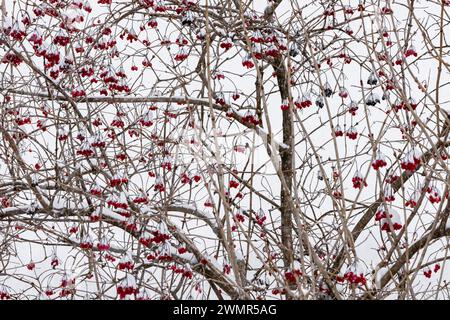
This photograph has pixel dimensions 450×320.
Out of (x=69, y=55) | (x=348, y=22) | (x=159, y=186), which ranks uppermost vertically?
(x=348, y=22)

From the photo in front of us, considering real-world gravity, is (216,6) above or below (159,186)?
above

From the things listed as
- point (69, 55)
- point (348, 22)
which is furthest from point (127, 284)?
point (348, 22)

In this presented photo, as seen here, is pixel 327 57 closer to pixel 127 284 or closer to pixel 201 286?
pixel 201 286

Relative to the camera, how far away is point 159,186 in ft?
13.8

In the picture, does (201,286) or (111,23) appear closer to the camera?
(201,286)

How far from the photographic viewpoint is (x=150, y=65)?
17.4 ft
